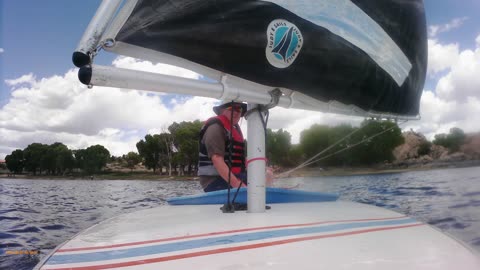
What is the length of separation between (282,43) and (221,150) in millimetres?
1356

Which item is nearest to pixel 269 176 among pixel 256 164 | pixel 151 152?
pixel 256 164

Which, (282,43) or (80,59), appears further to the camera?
(282,43)

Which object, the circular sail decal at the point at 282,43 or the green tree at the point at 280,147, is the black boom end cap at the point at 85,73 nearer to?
the circular sail decal at the point at 282,43

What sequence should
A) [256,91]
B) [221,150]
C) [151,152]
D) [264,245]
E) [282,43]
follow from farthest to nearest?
[151,152] < [221,150] < [256,91] < [282,43] < [264,245]

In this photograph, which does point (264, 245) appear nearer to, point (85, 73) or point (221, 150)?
point (85, 73)

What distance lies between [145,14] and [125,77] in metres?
0.37

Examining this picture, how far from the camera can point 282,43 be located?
2012 millimetres

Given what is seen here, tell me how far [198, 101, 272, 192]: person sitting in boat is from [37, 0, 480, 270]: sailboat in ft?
1.22

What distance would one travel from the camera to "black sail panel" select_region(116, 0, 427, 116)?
173 cm

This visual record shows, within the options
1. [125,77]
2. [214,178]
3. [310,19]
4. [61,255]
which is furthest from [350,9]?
[61,255]

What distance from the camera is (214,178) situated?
3.40 metres

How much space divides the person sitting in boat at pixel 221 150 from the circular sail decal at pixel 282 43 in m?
1.00

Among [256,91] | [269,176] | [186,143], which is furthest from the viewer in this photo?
[186,143]

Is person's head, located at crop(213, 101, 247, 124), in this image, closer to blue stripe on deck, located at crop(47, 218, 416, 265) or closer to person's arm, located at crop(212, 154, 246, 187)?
person's arm, located at crop(212, 154, 246, 187)
